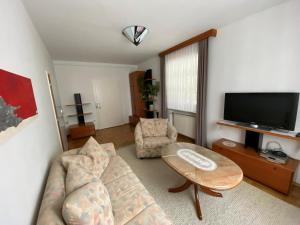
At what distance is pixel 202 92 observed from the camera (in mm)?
2855

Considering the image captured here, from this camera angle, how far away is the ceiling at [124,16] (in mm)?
1648

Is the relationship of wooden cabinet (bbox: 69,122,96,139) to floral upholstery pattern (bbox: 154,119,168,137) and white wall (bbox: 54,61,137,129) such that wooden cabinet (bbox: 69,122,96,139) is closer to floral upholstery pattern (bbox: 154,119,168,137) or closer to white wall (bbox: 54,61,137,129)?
white wall (bbox: 54,61,137,129)

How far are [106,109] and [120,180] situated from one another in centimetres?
398

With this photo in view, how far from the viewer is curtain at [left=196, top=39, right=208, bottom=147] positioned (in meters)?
2.71

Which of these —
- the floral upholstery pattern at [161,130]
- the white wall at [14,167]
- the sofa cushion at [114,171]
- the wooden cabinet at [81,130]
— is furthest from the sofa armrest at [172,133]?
the wooden cabinet at [81,130]

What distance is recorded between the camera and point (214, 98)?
2.75 metres

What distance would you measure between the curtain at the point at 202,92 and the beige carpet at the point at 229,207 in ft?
3.94

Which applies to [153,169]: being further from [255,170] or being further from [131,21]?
[131,21]

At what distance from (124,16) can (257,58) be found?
7.10 feet

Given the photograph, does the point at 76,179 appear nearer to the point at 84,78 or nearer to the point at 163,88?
the point at 163,88

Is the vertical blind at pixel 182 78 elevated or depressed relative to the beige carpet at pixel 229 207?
elevated

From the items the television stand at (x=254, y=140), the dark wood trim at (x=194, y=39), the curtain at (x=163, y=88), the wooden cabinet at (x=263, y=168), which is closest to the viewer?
the wooden cabinet at (x=263, y=168)

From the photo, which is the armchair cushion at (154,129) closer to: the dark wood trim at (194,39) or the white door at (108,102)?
the dark wood trim at (194,39)

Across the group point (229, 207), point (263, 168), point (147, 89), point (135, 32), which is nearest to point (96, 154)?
point (229, 207)
